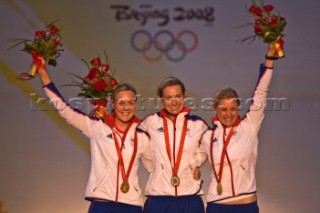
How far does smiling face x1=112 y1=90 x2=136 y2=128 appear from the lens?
168 inches

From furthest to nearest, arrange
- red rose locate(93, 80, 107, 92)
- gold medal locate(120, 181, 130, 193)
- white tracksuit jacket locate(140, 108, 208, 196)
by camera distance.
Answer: red rose locate(93, 80, 107, 92), white tracksuit jacket locate(140, 108, 208, 196), gold medal locate(120, 181, 130, 193)

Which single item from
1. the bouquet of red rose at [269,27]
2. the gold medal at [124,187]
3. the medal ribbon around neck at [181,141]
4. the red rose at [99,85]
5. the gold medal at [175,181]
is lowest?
the gold medal at [124,187]

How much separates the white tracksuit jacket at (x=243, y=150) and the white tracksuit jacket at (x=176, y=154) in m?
0.12

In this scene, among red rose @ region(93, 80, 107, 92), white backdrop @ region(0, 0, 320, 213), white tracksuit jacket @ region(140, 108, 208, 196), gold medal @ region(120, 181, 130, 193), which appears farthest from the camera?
white backdrop @ region(0, 0, 320, 213)

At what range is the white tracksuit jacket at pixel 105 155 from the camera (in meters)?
4.18

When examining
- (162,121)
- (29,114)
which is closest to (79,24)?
(29,114)

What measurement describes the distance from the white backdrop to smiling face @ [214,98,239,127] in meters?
1.62

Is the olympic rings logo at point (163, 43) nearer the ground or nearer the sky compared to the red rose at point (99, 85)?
nearer the sky

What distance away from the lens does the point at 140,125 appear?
4484mm

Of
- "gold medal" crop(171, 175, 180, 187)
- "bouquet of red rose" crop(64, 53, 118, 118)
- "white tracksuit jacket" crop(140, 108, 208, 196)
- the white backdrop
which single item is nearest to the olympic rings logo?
the white backdrop

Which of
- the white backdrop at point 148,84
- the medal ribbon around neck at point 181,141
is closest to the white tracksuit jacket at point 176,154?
the medal ribbon around neck at point 181,141

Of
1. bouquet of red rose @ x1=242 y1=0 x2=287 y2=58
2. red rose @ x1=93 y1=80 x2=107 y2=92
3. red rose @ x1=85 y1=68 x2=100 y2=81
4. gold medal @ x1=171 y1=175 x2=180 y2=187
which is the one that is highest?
bouquet of red rose @ x1=242 y1=0 x2=287 y2=58

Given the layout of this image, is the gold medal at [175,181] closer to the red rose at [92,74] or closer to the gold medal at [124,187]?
the gold medal at [124,187]

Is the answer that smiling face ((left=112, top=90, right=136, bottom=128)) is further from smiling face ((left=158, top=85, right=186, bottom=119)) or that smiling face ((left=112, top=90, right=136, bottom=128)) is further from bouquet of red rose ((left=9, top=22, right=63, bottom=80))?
bouquet of red rose ((left=9, top=22, right=63, bottom=80))
